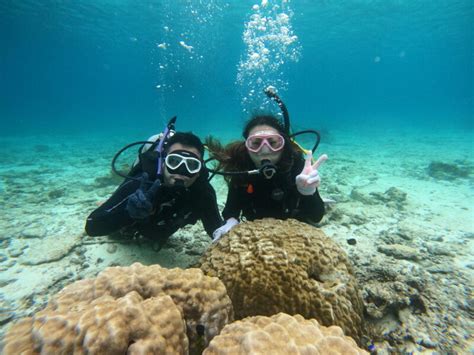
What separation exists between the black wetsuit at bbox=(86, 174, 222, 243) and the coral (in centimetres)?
211

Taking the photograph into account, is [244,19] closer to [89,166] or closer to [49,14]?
[49,14]

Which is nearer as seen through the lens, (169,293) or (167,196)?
(169,293)

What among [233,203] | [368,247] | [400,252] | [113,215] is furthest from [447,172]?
[113,215]

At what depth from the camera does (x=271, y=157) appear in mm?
3875

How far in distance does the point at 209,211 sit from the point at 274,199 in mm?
1114

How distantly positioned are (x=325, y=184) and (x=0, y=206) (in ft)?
34.1

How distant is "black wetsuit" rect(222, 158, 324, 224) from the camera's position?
4016 mm

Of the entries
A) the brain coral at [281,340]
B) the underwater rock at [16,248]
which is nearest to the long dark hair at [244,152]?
the brain coral at [281,340]

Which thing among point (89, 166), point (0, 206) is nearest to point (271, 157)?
point (0, 206)

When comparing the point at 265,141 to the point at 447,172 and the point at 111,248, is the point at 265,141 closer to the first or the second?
the point at 111,248

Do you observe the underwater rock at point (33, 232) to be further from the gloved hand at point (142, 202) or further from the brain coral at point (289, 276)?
the brain coral at point (289, 276)

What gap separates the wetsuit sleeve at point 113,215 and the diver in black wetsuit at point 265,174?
1.50 metres

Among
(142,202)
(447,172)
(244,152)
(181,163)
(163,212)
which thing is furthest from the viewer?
(447,172)

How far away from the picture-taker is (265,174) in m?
3.84
